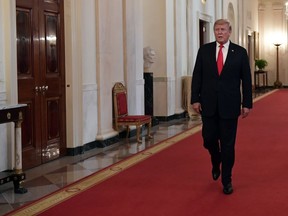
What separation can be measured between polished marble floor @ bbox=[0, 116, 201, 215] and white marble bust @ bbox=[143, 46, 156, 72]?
2032mm

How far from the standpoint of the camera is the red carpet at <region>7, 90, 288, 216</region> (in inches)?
175

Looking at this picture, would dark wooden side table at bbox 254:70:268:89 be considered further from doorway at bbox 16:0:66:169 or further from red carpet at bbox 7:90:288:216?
doorway at bbox 16:0:66:169

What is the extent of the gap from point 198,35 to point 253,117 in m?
→ 3.19

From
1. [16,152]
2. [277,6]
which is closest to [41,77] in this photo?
[16,152]

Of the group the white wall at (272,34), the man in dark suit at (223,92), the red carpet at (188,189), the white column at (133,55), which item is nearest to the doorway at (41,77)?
the red carpet at (188,189)

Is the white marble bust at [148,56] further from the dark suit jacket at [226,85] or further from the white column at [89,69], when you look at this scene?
the dark suit jacket at [226,85]

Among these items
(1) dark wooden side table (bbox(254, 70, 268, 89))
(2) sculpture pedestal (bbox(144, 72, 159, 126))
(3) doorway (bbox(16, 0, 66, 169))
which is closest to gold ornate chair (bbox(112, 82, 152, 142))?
(3) doorway (bbox(16, 0, 66, 169))

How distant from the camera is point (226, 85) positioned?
490 centimetres

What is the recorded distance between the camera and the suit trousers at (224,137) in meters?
4.91

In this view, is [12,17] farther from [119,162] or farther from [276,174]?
[276,174]

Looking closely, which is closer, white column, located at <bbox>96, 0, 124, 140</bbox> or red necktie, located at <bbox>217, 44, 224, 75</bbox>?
red necktie, located at <bbox>217, 44, 224, 75</bbox>

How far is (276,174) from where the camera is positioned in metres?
5.79

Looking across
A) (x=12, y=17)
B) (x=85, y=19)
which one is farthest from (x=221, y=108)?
(x=85, y=19)

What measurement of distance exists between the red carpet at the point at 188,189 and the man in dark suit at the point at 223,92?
356 mm
